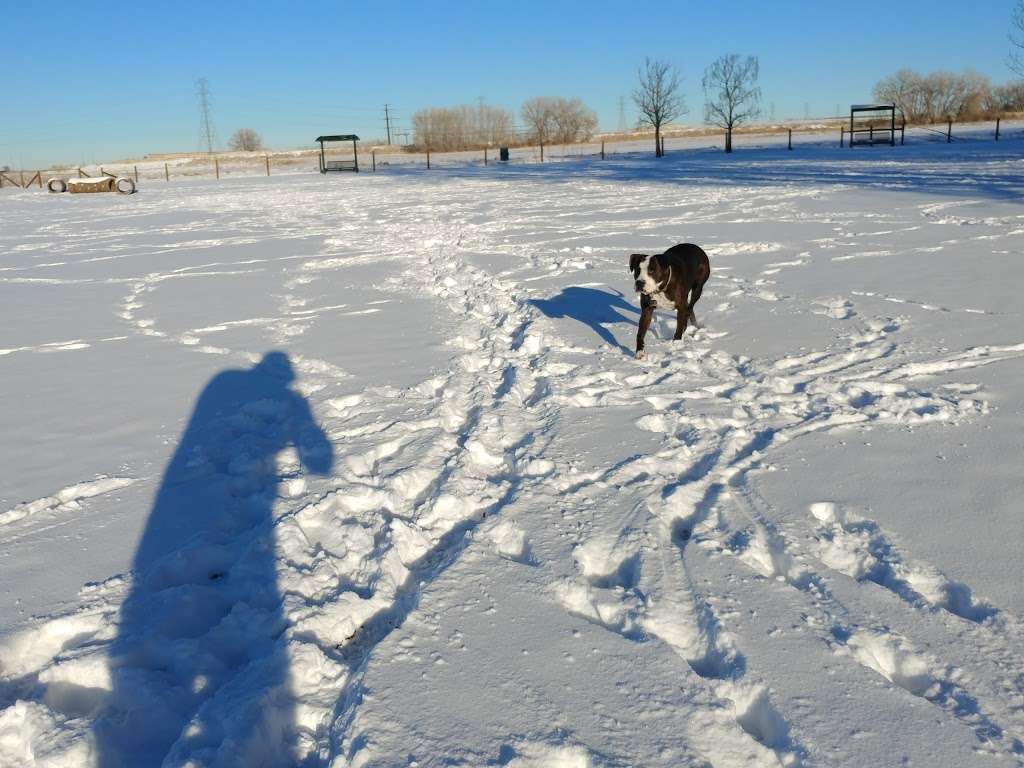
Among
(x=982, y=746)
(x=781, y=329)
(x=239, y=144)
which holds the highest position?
(x=239, y=144)

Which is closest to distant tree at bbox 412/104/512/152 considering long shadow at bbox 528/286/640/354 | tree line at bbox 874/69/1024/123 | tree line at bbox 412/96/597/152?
tree line at bbox 412/96/597/152

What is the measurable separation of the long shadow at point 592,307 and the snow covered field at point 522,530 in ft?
0.21

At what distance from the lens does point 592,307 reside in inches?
308

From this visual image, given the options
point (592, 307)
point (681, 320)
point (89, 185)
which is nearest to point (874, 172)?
point (592, 307)

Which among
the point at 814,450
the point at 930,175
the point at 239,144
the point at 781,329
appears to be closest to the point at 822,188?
the point at 930,175

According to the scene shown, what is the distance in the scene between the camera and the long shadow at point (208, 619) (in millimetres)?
2266

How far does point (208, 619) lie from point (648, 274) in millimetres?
4135

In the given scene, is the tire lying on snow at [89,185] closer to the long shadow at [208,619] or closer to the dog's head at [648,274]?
the long shadow at [208,619]

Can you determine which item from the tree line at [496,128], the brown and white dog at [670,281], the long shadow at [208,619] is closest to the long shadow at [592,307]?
the brown and white dog at [670,281]

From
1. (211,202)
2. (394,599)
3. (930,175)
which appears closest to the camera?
(394,599)

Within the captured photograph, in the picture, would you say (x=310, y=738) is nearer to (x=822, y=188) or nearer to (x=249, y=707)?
(x=249, y=707)

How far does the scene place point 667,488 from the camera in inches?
149

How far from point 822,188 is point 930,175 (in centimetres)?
444

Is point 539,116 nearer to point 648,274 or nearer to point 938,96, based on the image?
point 938,96
